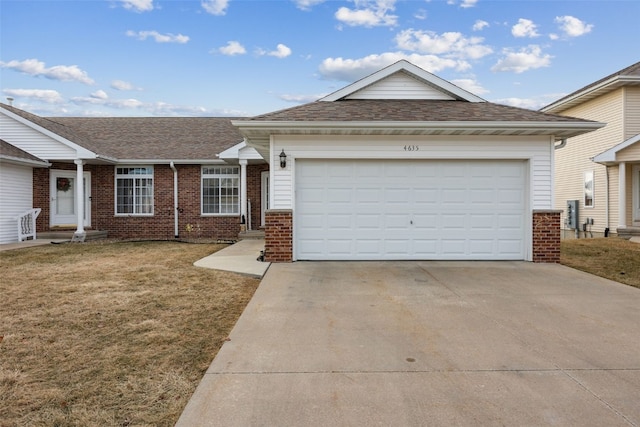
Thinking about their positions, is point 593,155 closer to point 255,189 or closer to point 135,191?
point 255,189

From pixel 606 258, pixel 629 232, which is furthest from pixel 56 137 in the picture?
pixel 629 232

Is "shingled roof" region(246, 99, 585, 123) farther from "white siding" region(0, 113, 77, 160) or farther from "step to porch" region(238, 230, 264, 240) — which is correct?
"white siding" region(0, 113, 77, 160)

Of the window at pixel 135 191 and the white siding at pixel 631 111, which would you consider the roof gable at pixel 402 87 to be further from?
the white siding at pixel 631 111

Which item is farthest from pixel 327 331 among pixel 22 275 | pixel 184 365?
pixel 22 275

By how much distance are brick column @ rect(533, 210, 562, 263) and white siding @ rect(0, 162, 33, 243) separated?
1608 centimetres

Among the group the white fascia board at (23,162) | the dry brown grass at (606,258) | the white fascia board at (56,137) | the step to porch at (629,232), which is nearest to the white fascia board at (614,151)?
the step to porch at (629,232)

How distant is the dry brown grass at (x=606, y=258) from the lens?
26.5ft

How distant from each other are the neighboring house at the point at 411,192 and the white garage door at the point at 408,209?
2 centimetres

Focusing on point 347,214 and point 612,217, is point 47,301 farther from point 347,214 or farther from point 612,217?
point 612,217

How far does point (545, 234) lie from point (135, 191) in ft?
47.1

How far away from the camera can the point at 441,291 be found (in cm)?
638

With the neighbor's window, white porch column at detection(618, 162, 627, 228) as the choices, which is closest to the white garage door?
white porch column at detection(618, 162, 627, 228)

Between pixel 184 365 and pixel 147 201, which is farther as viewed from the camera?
pixel 147 201

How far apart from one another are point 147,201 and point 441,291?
13133mm
